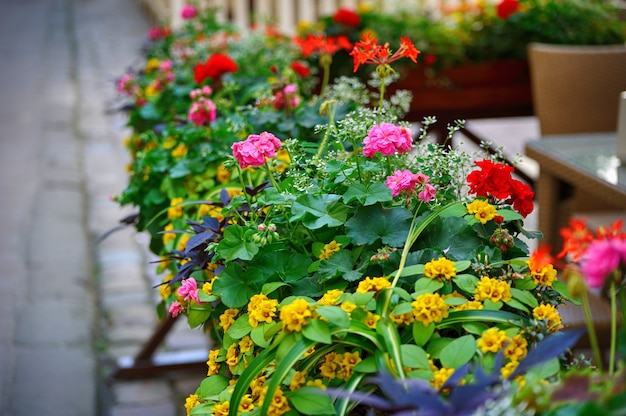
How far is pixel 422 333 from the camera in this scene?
983 millimetres

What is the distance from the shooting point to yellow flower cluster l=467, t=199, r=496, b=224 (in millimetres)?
1155

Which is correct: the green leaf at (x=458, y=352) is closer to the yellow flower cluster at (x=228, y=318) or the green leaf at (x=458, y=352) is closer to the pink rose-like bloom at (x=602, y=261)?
the pink rose-like bloom at (x=602, y=261)

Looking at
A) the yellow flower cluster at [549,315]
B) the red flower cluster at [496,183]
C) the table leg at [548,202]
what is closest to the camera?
the yellow flower cluster at [549,315]

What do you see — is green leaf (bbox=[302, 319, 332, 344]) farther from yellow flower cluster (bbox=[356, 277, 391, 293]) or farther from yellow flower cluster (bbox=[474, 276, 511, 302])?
yellow flower cluster (bbox=[474, 276, 511, 302])

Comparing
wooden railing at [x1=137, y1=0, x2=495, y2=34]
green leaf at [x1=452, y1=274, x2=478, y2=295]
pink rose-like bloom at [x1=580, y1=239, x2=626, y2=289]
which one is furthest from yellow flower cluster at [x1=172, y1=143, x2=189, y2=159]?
wooden railing at [x1=137, y1=0, x2=495, y2=34]

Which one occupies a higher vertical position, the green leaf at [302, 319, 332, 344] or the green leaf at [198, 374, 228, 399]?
the green leaf at [302, 319, 332, 344]

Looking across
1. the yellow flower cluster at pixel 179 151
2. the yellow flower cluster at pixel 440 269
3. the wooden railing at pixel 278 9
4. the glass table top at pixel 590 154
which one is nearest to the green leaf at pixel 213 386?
the yellow flower cluster at pixel 440 269

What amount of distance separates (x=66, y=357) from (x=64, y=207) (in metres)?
1.81

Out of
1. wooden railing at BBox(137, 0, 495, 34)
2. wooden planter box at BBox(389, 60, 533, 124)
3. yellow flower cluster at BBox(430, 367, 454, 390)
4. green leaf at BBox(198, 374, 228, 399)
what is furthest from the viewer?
wooden railing at BBox(137, 0, 495, 34)

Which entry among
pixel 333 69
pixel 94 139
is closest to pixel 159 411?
pixel 333 69

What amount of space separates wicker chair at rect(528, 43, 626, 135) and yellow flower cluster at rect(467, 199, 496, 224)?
177cm

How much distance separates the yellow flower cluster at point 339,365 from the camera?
978 mm

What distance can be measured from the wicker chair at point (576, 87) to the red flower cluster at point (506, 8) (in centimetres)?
61

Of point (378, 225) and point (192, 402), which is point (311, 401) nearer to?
point (192, 402)
